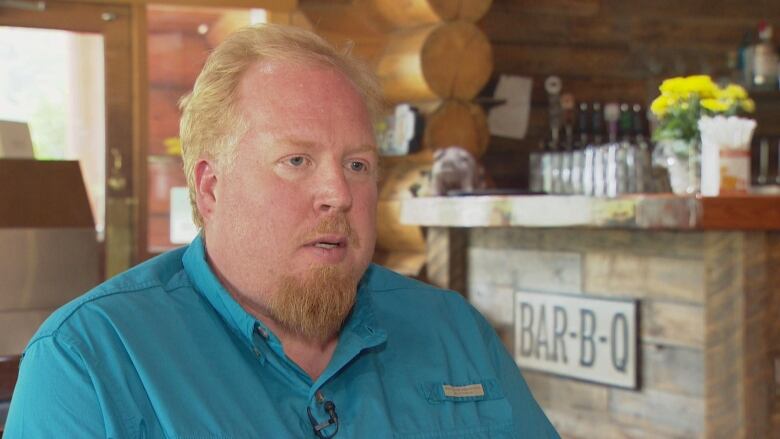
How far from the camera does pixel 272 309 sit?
1.44 meters

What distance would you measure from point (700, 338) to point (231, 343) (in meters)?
1.68

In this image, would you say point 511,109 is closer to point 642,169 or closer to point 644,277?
point 642,169

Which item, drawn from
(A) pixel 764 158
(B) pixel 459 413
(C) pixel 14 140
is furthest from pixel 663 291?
(A) pixel 764 158

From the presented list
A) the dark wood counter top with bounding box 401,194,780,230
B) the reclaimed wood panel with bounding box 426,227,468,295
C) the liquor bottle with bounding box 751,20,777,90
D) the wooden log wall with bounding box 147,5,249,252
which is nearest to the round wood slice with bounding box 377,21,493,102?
the reclaimed wood panel with bounding box 426,227,468,295

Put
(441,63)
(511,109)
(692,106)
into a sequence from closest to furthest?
(692,106)
(441,63)
(511,109)

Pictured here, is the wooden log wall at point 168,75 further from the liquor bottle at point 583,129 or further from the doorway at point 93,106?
the liquor bottle at point 583,129

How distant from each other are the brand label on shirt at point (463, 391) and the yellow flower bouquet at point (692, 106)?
6.37ft

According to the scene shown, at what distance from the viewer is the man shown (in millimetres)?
1302

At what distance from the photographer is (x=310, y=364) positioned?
1497 millimetres

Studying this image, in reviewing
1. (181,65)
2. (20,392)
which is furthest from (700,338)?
(181,65)

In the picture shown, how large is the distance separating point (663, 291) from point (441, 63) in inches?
78.4

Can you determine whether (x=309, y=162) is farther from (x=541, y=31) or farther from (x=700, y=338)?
(x=541, y=31)

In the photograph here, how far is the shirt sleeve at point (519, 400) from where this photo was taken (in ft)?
5.03

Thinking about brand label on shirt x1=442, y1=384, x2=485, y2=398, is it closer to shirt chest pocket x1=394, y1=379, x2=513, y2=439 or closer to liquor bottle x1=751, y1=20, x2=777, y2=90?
shirt chest pocket x1=394, y1=379, x2=513, y2=439
